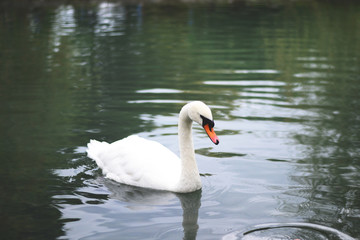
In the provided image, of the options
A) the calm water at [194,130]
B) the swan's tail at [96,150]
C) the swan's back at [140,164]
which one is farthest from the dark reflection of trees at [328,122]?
the swan's tail at [96,150]

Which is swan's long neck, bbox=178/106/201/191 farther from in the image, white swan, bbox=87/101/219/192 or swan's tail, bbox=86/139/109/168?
swan's tail, bbox=86/139/109/168

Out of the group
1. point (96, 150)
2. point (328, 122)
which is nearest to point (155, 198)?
point (96, 150)

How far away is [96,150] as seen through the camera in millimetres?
8406

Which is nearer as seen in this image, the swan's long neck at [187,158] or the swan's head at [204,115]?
the swan's head at [204,115]

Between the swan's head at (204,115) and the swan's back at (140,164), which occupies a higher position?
the swan's head at (204,115)

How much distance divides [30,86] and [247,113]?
5.66 metres

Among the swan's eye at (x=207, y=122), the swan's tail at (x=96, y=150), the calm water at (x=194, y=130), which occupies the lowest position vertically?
the calm water at (x=194, y=130)

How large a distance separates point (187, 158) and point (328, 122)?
422 cm

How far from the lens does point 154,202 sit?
703 centimetres

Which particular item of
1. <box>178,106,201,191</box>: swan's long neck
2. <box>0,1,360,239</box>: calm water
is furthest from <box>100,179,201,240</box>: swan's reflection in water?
<box>178,106,201,191</box>: swan's long neck

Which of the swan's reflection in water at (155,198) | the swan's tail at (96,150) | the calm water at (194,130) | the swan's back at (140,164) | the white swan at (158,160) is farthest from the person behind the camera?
the swan's tail at (96,150)

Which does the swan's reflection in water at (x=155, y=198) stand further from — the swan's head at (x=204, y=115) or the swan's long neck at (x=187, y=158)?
the swan's head at (x=204, y=115)

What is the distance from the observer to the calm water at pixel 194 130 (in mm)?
6570

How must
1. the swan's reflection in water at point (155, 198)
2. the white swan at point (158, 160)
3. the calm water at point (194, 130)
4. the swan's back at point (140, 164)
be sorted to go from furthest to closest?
the swan's back at point (140, 164), the white swan at point (158, 160), the swan's reflection in water at point (155, 198), the calm water at point (194, 130)
